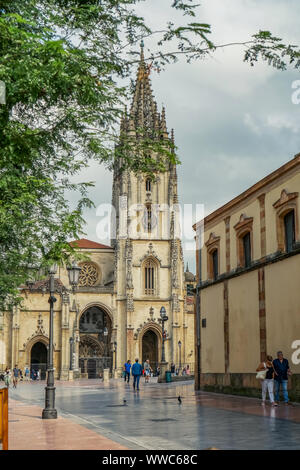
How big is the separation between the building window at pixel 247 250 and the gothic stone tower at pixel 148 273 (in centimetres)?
4245

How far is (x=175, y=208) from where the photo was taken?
69938mm

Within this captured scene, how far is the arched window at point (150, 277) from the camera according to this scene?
68.7 meters

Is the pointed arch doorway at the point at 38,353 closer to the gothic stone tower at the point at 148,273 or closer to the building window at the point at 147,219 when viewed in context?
the gothic stone tower at the point at 148,273

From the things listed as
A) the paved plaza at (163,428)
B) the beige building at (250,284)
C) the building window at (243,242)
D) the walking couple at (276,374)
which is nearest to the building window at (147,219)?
the beige building at (250,284)

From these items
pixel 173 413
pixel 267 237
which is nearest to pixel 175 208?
pixel 267 237

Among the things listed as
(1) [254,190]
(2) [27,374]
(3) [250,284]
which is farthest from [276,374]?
(2) [27,374]

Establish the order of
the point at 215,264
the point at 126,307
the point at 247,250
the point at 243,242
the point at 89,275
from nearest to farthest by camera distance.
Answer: the point at 247,250
the point at 243,242
the point at 215,264
the point at 126,307
the point at 89,275

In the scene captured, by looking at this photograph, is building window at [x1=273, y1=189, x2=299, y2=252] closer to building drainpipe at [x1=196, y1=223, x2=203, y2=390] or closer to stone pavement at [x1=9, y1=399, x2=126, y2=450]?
building drainpipe at [x1=196, y1=223, x2=203, y2=390]

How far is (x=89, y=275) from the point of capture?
239 feet

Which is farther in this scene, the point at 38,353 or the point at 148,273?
the point at 148,273

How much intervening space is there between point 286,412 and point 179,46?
10316 mm

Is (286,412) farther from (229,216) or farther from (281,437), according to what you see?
(229,216)

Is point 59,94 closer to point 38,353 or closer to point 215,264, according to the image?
point 215,264

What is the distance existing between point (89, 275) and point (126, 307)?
8.42 m
